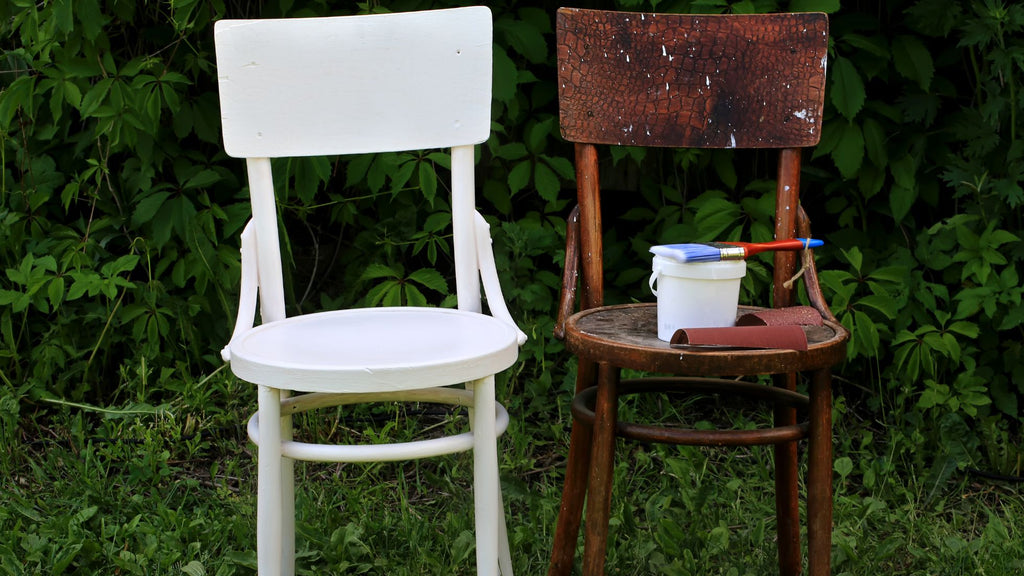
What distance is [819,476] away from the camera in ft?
5.10

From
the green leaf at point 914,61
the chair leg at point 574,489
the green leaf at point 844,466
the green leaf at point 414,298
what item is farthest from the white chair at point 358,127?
the green leaf at point 914,61

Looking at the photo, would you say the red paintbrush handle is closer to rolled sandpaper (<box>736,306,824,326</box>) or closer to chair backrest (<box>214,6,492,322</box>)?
rolled sandpaper (<box>736,306,824,326</box>)

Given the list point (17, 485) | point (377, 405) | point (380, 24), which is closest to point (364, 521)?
point (377, 405)

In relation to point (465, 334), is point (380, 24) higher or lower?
higher

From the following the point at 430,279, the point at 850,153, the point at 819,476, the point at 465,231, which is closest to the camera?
the point at 819,476

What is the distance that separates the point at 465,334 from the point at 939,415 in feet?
4.75

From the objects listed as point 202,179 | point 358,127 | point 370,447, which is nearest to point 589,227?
point 358,127

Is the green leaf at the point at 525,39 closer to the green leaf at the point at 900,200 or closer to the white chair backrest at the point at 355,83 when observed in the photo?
the white chair backrest at the point at 355,83

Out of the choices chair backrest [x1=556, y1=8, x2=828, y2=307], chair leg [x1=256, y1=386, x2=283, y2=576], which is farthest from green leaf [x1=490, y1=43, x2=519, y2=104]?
chair leg [x1=256, y1=386, x2=283, y2=576]

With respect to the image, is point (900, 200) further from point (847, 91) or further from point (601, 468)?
point (601, 468)

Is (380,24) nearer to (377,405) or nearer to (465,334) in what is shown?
(465,334)

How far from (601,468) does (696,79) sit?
69cm

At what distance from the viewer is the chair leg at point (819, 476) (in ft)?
5.05

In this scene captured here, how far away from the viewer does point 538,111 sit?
9.20 feet
